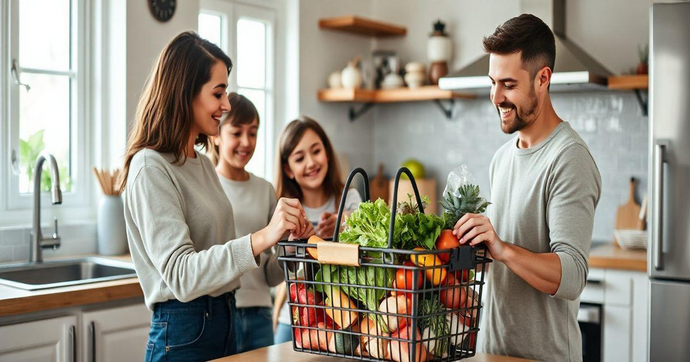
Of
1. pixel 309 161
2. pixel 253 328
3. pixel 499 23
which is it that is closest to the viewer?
pixel 253 328

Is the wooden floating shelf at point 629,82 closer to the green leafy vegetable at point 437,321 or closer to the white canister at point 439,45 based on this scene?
the white canister at point 439,45

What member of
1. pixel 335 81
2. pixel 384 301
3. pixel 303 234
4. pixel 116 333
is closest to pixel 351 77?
pixel 335 81

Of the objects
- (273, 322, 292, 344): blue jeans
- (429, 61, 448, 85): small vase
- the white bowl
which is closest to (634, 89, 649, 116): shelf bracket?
the white bowl

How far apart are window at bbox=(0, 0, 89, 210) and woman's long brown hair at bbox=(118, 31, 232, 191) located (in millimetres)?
1436

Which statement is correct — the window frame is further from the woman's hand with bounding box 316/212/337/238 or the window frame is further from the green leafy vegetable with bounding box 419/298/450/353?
the green leafy vegetable with bounding box 419/298/450/353

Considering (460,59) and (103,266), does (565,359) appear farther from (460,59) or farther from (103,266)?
(460,59)

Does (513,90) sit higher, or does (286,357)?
(513,90)

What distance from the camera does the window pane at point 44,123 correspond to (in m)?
3.22

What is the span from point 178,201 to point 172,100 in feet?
0.88

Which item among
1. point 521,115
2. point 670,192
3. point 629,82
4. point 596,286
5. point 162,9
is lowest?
point 596,286

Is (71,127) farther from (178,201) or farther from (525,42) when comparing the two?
(525,42)

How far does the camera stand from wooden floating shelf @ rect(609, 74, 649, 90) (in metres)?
3.72

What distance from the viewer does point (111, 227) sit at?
3.25 meters

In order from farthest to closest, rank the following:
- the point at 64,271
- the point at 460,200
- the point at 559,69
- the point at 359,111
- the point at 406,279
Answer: the point at 359,111, the point at 559,69, the point at 64,271, the point at 460,200, the point at 406,279
